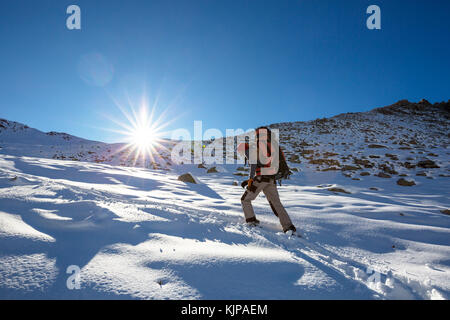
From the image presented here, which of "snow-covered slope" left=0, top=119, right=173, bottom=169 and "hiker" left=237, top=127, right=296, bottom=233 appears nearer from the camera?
"hiker" left=237, top=127, right=296, bottom=233

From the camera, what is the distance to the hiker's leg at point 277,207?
3150 mm

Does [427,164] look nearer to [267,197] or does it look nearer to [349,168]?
[349,168]

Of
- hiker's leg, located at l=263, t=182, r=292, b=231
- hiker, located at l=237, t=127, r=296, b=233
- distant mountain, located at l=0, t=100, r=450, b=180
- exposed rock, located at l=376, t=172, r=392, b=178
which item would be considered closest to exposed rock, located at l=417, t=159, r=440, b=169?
distant mountain, located at l=0, t=100, r=450, b=180

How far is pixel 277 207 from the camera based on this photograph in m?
3.27

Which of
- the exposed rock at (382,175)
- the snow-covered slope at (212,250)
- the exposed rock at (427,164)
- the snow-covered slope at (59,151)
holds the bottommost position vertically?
the snow-covered slope at (212,250)

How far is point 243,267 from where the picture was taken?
1.78m

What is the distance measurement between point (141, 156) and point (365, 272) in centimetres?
1738

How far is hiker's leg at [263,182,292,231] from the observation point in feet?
10.3

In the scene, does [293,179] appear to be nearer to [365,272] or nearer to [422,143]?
[365,272]
